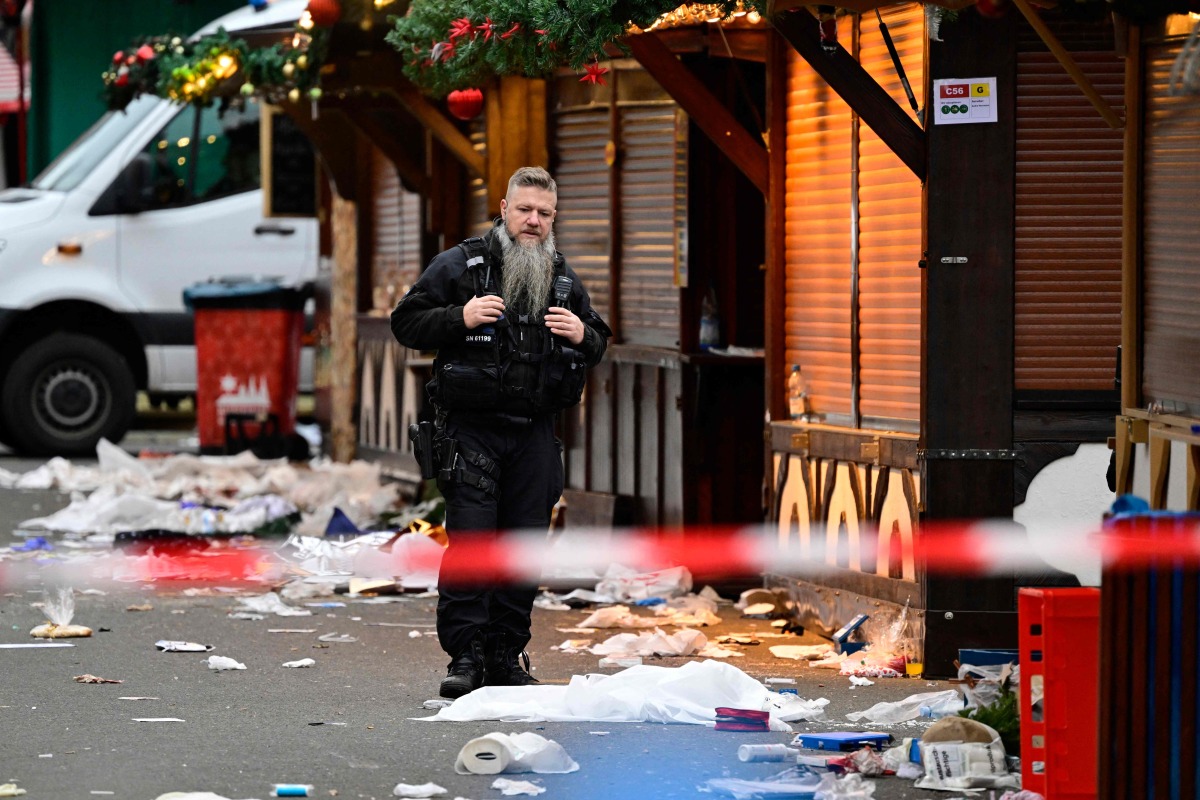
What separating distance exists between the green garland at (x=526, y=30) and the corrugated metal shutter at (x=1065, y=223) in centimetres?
124

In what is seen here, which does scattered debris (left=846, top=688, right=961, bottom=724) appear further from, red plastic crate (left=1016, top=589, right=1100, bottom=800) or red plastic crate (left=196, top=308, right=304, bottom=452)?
red plastic crate (left=196, top=308, right=304, bottom=452)

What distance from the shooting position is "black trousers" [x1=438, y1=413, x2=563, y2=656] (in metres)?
7.91

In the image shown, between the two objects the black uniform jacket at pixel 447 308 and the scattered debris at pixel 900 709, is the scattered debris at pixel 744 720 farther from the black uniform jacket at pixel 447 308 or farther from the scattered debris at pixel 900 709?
the black uniform jacket at pixel 447 308

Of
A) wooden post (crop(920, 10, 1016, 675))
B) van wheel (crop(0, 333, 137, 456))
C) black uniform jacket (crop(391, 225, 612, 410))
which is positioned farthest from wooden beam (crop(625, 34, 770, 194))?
van wheel (crop(0, 333, 137, 456))

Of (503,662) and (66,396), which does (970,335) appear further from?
(66,396)

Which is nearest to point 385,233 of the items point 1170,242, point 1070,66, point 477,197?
point 477,197

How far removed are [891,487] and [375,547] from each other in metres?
3.69

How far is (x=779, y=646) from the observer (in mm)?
9273

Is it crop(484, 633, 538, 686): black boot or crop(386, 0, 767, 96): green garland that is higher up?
crop(386, 0, 767, 96): green garland

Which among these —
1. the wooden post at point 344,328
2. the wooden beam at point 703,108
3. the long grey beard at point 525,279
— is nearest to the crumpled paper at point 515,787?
the long grey beard at point 525,279

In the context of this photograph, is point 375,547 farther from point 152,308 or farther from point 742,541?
point 152,308

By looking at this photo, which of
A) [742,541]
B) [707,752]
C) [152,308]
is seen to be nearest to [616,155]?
[742,541]

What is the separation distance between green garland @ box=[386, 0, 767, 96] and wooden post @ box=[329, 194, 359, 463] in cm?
595

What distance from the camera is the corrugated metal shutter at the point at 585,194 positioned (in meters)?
11.8
